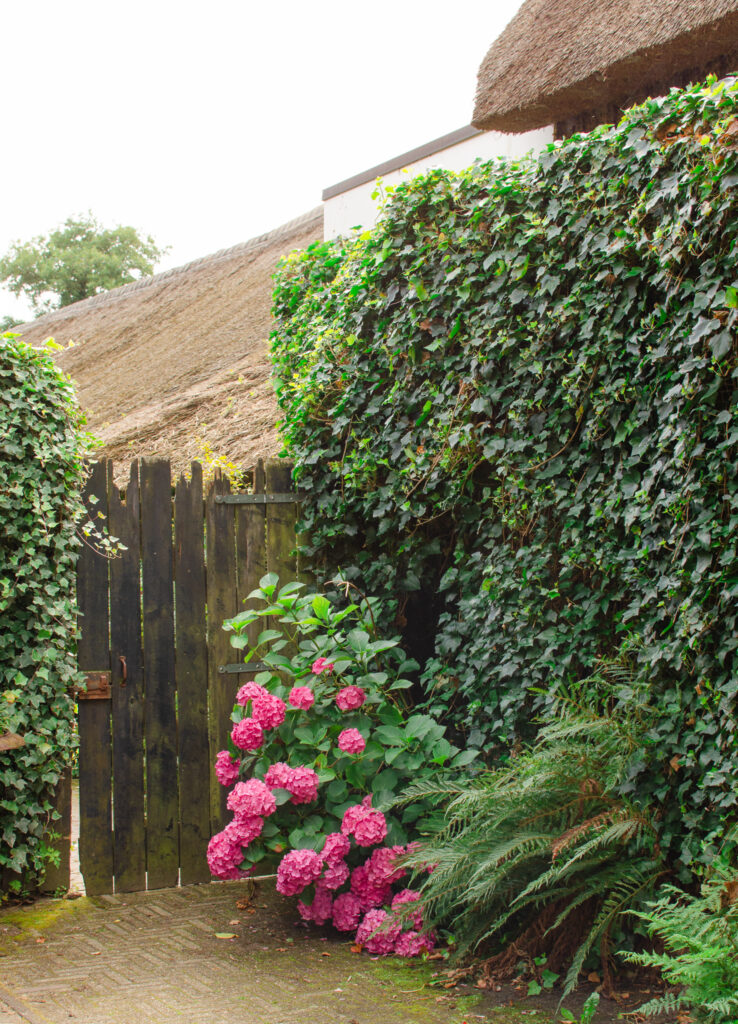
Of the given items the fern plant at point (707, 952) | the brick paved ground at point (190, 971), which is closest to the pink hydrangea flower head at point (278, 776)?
the brick paved ground at point (190, 971)

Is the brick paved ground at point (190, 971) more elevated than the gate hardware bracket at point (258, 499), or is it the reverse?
the gate hardware bracket at point (258, 499)

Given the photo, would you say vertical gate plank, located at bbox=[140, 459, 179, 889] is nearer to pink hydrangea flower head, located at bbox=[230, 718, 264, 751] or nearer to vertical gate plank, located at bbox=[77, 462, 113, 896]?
vertical gate plank, located at bbox=[77, 462, 113, 896]

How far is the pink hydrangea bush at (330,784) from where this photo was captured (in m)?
3.37

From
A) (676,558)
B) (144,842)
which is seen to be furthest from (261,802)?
(676,558)

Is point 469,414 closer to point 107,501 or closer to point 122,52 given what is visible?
point 107,501

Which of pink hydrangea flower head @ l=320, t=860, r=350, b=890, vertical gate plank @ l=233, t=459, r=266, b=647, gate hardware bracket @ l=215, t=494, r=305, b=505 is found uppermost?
gate hardware bracket @ l=215, t=494, r=305, b=505

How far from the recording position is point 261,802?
11.3 feet

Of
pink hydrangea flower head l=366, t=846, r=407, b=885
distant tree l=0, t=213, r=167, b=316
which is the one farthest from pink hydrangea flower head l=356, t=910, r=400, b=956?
distant tree l=0, t=213, r=167, b=316

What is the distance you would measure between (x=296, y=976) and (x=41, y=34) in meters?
17.6

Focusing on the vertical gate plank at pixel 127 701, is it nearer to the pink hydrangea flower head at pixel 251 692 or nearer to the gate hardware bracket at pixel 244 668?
the gate hardware bracket at pixel 244 668

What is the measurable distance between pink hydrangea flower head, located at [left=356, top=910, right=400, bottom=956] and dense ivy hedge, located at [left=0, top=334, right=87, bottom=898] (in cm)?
152

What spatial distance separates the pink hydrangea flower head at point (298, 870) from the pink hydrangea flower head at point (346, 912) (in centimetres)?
17

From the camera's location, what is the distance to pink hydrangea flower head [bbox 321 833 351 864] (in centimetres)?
338

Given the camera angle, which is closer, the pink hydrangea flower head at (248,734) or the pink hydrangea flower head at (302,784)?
the pink hydrangea flower head at (302,784)
